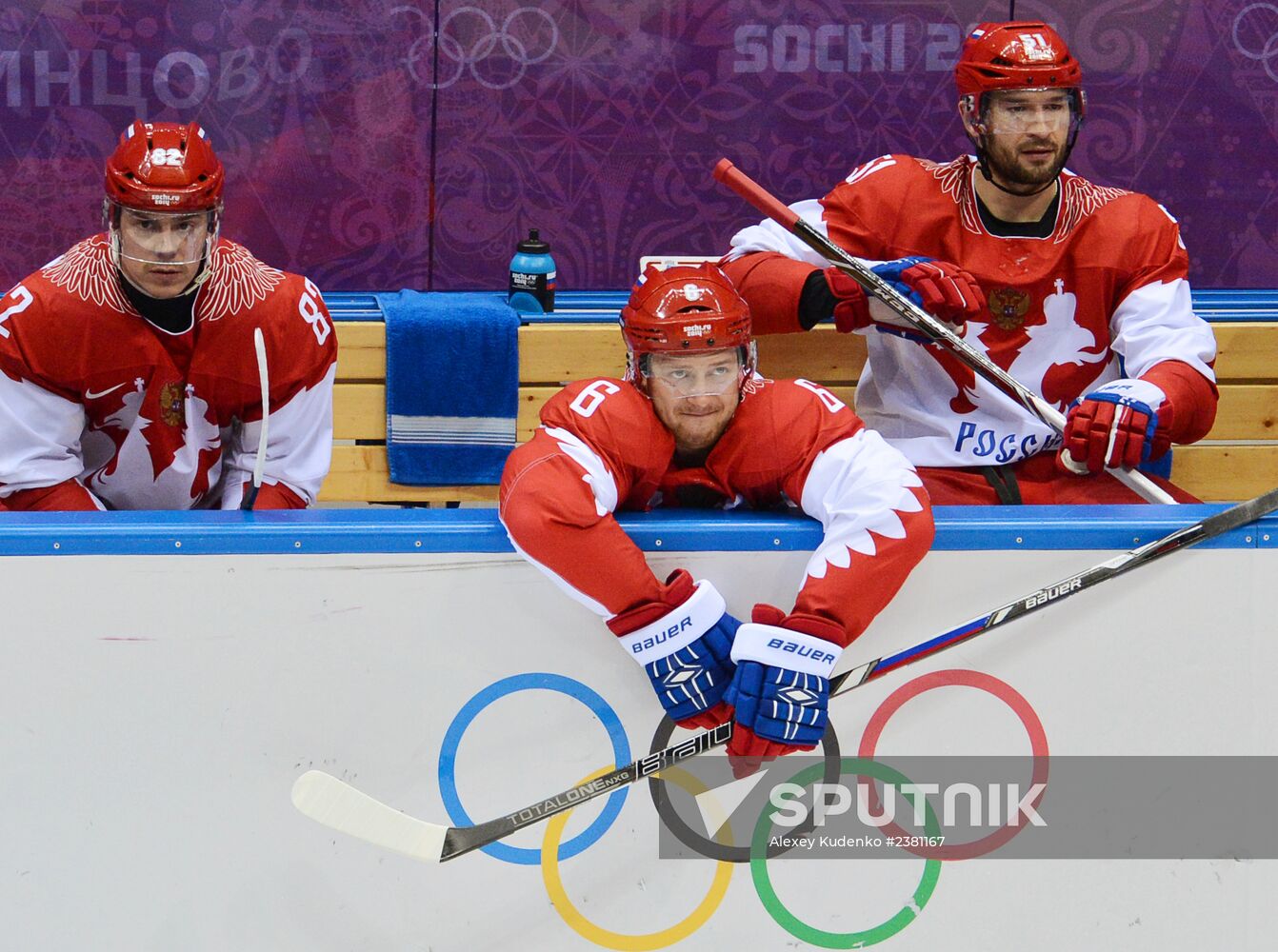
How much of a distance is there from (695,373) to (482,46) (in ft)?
6.44

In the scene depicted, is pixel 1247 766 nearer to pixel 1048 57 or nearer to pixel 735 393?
pixel 735 393

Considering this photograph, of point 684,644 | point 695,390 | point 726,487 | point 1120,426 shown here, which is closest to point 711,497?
point 726,487

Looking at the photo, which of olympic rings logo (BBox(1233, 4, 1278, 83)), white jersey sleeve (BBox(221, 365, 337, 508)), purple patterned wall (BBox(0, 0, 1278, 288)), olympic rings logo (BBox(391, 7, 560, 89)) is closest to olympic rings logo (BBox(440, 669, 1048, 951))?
white jersey sleeve (BBox(221, 365, 337, 508))

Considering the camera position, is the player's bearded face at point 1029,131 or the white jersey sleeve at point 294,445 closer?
the white jersey sleeve at point 294,445

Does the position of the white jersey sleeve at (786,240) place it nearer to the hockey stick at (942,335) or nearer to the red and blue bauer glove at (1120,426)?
the hockey stick at (942,335)

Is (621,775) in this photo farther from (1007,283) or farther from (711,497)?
(1007,283)

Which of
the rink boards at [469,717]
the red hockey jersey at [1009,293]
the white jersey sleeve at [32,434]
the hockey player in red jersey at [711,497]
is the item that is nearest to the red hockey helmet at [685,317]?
the hockey player in red jersey at [711,497]

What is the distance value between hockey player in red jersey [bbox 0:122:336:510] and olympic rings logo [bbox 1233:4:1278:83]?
98.1 inches

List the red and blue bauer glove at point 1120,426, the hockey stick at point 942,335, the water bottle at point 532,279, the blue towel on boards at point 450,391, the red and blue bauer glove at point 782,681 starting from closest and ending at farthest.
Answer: the red and blue bauer glove at point 782,681 → the red and blue bauer glove at point 1120,426 → the hockey stick at point 942,335 → the blue towel on boards at point 450,391 → the water bottle at point 532,279

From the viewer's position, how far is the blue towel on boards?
3162mm

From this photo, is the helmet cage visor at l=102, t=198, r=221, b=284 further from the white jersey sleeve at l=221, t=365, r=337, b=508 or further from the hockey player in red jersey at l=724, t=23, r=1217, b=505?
the hockey player in red jersey at l=724, t=23, r=1217, b=505

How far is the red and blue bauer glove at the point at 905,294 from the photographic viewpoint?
7.89 feet

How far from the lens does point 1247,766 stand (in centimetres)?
187

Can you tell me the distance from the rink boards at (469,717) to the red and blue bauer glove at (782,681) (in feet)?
0.38
